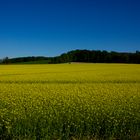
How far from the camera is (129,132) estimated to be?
9250mm

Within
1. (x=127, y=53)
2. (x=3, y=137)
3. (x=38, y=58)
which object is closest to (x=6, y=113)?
(x=3, y=137)

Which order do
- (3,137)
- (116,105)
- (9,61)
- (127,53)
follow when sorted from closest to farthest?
(3,137)
(116,105)
(127,53)
(9,61)

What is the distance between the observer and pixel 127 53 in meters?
109

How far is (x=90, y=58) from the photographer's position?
112 m

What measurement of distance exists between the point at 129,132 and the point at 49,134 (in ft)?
8.19

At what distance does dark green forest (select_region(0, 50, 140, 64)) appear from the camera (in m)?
105

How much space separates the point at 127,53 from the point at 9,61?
45.3m

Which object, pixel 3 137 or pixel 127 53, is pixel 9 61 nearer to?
pixel 127 53

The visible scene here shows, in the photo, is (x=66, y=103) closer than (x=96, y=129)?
No

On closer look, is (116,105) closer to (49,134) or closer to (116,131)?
(116,131)

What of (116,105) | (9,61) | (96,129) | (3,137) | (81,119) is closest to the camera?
(3,137)

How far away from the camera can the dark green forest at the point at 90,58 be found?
10499 centimetres

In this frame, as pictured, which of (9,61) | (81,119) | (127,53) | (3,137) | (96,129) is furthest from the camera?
(9,61)

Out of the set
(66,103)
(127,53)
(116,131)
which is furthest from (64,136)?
(127,53)
